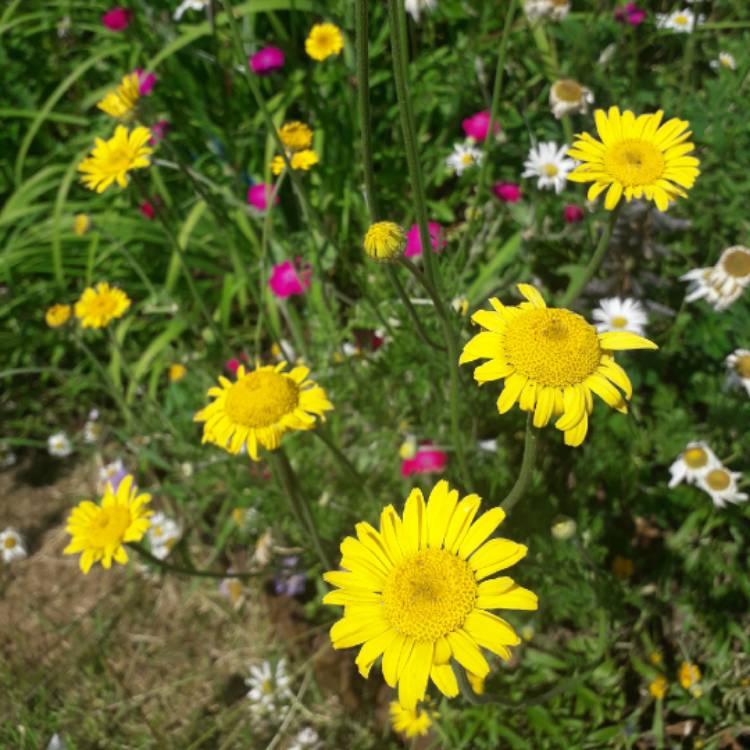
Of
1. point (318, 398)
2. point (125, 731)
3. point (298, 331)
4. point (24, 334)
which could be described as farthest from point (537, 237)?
point (24, 334)

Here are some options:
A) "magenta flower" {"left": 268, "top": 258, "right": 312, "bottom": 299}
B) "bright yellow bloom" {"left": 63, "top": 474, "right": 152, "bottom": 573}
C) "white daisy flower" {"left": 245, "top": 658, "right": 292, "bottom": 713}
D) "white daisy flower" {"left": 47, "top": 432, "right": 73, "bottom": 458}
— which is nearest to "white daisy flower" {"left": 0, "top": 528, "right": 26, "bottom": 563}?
"white daisy flower" {"left": 47, "top": 432, "right": 73, "bottom": 458}

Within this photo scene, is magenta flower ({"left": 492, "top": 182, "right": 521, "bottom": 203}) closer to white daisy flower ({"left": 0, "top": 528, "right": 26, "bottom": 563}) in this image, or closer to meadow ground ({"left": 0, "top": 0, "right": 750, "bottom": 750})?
meadow ground ({"left": 0, "top": 0, "right": 750, "bottom": 750})

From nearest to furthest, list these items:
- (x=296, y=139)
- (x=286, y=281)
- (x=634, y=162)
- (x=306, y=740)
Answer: (x=634, y=162)
(x=296, y=139)
(x=306, y=740)
(x=286, y=281)

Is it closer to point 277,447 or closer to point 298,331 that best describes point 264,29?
point 298,331

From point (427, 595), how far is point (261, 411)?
0.55 meters

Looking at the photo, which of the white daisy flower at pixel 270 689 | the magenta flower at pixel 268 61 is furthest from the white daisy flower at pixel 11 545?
the magenta flower at pixel 268 61

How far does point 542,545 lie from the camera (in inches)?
64.6

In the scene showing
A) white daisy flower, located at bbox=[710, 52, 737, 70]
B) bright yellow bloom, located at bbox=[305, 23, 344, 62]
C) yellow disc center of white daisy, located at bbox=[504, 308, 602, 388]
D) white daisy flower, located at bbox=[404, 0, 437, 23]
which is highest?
white daisy flower, located at bbox=[404, 0, 437, 23]

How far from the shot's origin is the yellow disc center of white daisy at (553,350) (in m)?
0.99

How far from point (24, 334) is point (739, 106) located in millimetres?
2823

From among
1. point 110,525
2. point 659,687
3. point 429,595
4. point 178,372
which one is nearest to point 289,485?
point 110,525

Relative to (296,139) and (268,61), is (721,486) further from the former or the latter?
(268,61)

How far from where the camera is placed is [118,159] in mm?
1646

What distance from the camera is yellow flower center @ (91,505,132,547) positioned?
4.92ft
